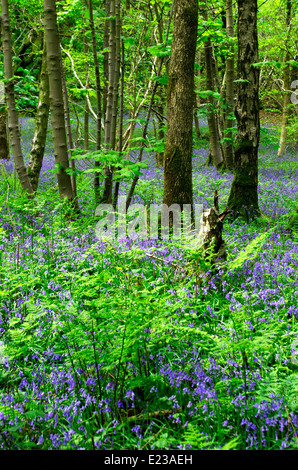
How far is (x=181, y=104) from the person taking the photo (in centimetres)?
542

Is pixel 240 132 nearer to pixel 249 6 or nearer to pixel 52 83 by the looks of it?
pixel 249 6

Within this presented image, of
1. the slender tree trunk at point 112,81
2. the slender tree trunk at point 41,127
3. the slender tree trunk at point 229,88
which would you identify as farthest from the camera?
the slender tree trunk at point 229,88

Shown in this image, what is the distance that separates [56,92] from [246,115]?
353 cm

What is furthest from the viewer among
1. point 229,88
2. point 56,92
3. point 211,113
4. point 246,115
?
point 229,88

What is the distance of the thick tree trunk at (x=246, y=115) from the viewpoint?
6.94 meters

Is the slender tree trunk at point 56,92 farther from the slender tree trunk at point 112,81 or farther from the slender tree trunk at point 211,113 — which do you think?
the slender tree trunk at point 211,113

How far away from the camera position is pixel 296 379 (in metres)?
2.26

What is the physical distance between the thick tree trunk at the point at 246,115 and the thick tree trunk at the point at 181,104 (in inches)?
73.5

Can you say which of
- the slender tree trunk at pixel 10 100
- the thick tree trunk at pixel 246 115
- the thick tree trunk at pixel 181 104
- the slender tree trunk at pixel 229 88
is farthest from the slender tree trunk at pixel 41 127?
the slender tree trunk at pixel 229 88

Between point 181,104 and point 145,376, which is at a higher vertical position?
point 181,104

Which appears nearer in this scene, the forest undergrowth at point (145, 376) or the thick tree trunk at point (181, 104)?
the forest undergrowth at point (145, 376)

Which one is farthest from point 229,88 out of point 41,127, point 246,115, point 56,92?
point 56,92

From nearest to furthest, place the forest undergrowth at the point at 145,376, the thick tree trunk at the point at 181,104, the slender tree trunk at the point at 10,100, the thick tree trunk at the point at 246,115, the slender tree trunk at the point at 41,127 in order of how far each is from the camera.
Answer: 1. the forest undergrowth at the point at 145,376
2. the thick tree trunk at the point at 181,104
3. the slender tree trunk at the point at 10,100
4. the thick tree trunk at the point at 246,115
5. the slender tree trunk at the point at 41,127

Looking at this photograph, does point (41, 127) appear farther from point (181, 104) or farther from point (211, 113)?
point (211, 113)
